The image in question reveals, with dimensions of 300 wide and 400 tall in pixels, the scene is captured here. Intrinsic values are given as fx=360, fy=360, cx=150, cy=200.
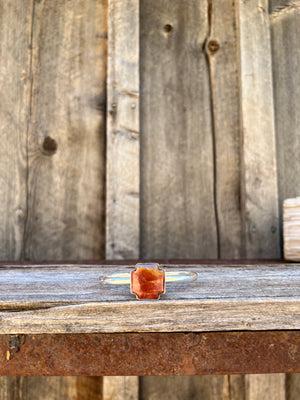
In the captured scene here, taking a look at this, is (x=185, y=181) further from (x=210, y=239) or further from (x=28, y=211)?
(x=28, y=211)

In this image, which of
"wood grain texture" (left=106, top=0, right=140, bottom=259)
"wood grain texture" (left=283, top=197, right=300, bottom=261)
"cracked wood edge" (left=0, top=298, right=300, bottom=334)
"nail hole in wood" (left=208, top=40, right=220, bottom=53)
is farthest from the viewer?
"nail hole in wood" (left=208, top=40, right=220, bottom=53)

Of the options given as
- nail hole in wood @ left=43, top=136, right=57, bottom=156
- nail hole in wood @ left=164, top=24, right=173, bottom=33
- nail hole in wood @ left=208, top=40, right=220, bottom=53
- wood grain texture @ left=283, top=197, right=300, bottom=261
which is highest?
nail hole in wood @ left=164, top=24, right=173, bottom=33

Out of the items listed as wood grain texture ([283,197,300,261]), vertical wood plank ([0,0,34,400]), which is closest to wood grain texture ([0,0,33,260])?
vertical wood plank ([0,0,34,400])

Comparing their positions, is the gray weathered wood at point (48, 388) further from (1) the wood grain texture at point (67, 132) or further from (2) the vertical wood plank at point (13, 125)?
(1) the wood grain texture at point (67, 132)

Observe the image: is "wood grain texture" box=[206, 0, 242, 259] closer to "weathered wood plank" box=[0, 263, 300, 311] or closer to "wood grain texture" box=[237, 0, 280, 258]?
"wood grain texture" box=[237, 0, 280, 258]

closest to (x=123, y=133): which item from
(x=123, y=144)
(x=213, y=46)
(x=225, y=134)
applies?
(x=123, y=144)

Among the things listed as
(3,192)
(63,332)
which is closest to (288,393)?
(63,332)

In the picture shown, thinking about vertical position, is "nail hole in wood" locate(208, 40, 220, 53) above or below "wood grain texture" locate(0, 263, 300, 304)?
above

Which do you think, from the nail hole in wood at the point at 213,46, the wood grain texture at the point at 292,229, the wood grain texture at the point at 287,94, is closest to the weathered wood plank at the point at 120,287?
the wood grain texture at the point at 292,229
